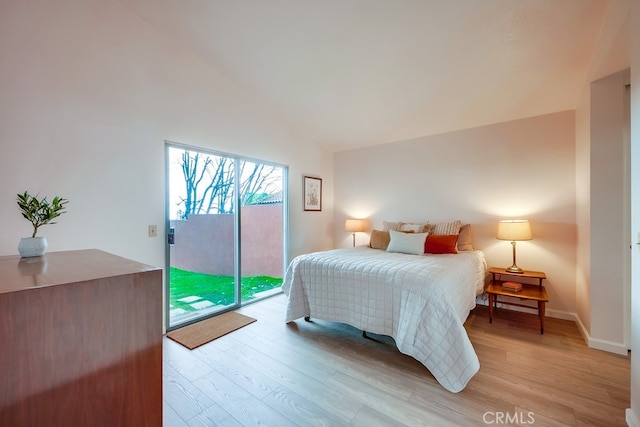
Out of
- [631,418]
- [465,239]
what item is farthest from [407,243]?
[631,418]

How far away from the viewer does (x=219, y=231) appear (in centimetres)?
322

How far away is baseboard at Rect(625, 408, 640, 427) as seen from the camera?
134cm

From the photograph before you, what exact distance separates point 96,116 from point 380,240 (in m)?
3.30

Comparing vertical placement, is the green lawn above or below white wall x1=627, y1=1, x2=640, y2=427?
below

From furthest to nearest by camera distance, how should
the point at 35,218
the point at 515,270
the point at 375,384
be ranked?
the point at 515,270 → the point at 375,384 → the point at 35,218

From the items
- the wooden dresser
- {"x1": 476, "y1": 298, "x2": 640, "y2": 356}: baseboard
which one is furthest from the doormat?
{"x1": 476, "y1": 298, "x2": 640, "y2": 356}: baseboard

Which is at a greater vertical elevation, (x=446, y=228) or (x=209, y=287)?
(x=446, y=228)

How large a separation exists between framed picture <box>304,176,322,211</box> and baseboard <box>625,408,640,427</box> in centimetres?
364

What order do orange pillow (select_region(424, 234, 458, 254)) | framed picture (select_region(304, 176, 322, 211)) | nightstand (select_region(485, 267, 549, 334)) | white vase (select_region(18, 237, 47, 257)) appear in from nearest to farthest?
white vase (select_region(18, 237, 47, 257)) → nightstand (select_region(485, 267, 549, 334)) → orange pillow (select_region(424, 234, 458, 254)) → framed picture (select_region(304, 176, 322, 211))

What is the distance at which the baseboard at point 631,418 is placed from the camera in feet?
4.40

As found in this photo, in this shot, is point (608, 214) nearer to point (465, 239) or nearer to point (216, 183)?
point (465, 239)

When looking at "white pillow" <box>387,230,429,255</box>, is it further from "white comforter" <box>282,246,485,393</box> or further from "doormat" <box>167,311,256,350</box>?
"doormat" <box>167,311,256,350</box>

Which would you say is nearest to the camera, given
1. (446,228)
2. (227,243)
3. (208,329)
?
(208,329)

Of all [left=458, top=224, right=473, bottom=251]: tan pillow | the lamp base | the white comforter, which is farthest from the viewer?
[left=458, top=224, right=473, bottom=251]: tan pillow
